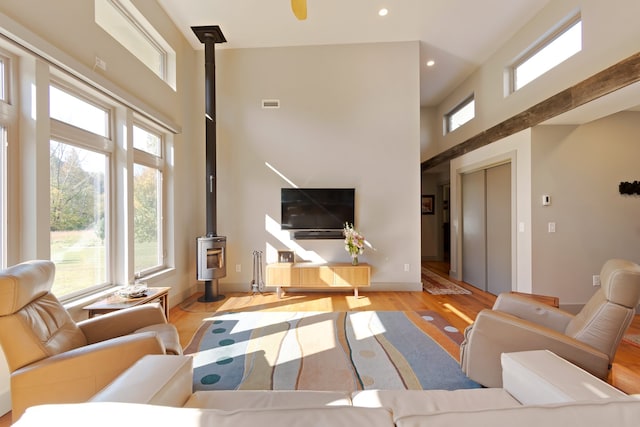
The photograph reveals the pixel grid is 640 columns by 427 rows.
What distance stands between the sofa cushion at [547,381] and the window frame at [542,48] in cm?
356

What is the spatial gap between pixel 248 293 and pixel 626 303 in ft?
13.5

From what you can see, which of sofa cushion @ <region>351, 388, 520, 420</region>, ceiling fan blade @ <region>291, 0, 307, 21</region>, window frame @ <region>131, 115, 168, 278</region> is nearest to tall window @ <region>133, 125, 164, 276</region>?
window frame @ <region>131, 115, 168, 278</region>

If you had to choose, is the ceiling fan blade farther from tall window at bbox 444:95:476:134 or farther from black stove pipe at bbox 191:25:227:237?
tall window at bbox 444:95:476:134

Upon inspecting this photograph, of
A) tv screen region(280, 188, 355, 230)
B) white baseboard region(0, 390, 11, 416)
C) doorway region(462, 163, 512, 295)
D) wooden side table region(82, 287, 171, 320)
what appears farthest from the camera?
tv screen region(280, 188, 355, 230)

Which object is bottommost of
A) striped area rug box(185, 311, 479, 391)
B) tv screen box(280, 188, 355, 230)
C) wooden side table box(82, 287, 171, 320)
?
striped area rug box(185, 311, 479, 391)

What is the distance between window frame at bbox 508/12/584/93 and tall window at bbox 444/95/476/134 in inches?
31.4

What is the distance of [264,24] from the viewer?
3.82 m

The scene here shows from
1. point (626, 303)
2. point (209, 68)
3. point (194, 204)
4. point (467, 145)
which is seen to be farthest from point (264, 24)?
point (626, 303)

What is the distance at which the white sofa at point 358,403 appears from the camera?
586 millimetres

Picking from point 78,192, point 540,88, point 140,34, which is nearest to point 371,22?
point 540,88

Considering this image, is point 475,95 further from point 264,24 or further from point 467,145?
point 264,24

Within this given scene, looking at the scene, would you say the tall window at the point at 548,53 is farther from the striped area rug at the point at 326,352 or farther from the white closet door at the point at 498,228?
the striped area rug at the point at 326,352

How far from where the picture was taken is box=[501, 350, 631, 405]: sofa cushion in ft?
2.95

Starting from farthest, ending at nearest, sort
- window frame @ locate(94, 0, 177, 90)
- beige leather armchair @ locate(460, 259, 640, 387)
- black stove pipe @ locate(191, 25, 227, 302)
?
black stove pipe @ locate(191, 25, 227, 302) → window frame @ locate(94, 0, 177, 90) → beige leather armchair @ locate(460, 259, 640, 387)
